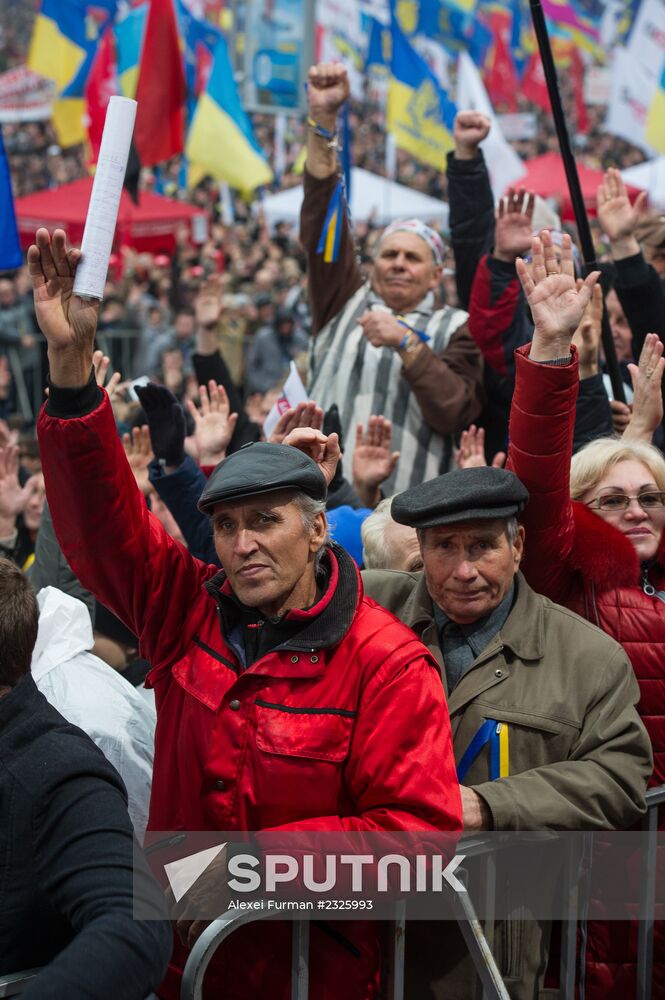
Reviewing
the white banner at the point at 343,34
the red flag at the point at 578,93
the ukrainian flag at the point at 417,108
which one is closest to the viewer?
the ukrainian flag at the point at 417,108

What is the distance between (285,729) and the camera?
8.36 ft

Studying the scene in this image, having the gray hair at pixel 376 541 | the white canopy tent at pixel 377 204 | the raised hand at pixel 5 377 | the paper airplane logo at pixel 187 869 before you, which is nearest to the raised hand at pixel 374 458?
the gray hair at pixel 376 541

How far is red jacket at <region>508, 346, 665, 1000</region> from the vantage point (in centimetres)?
306

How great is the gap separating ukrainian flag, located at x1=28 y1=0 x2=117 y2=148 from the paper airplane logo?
1323cm

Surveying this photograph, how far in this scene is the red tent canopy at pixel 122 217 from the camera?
12.6 meters

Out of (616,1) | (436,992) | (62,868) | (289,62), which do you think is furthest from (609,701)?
(616,1)

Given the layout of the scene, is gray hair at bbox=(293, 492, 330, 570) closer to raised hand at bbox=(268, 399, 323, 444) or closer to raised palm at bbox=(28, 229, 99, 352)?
raised palm at bbox=(28, 229, 99, 352)

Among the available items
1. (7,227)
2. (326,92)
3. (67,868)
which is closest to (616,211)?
(326,92)

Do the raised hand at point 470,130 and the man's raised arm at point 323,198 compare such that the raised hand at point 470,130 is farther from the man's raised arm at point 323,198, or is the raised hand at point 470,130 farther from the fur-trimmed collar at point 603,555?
Answer: the fur-trimmed collar at point 603,555

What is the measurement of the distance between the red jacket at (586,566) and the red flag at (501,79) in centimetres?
1793

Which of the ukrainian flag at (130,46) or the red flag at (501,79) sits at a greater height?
the red flag at (501,79)

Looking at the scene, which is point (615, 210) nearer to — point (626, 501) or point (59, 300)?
point (626, 501)

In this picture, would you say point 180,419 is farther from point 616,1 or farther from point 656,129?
point 616,1
